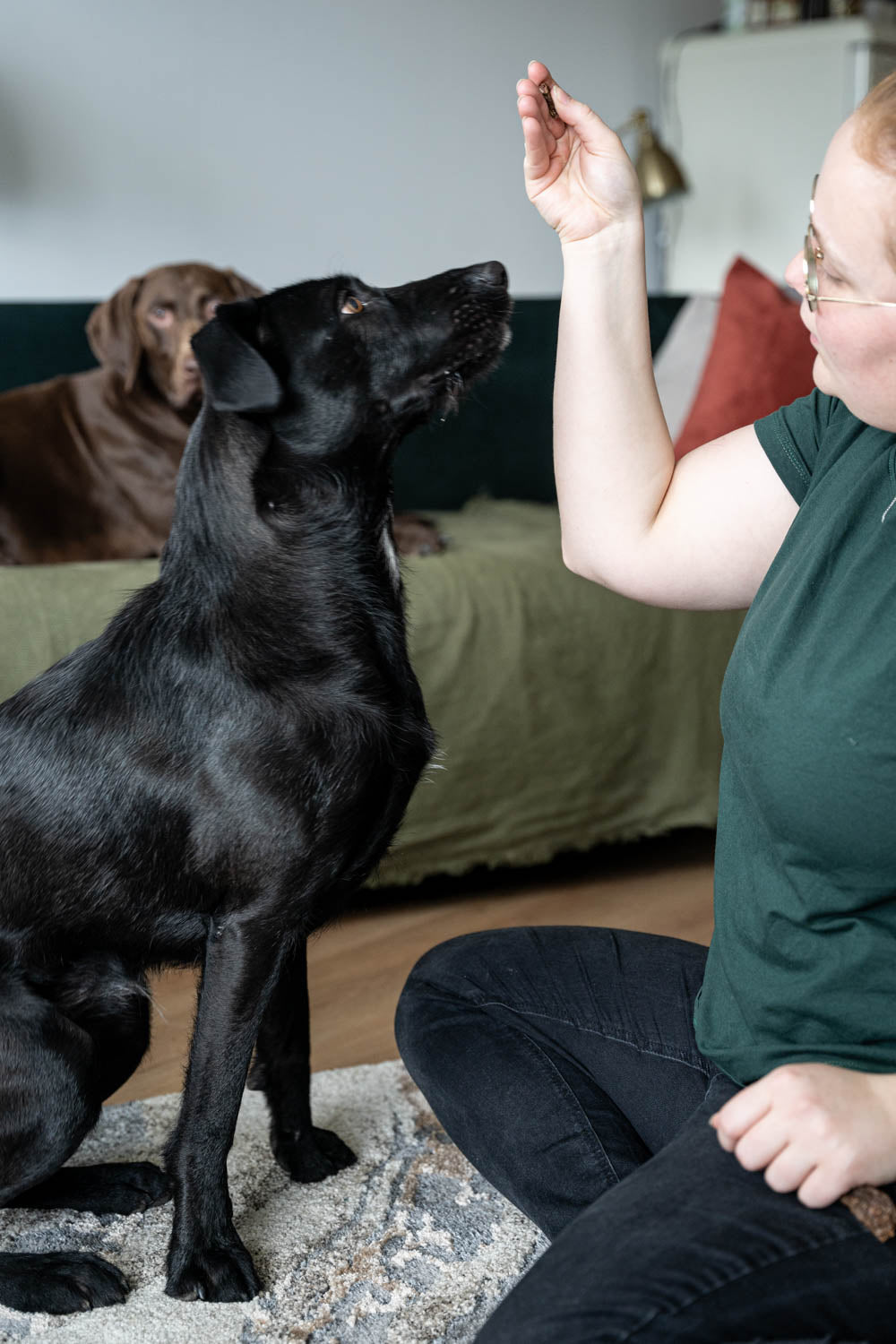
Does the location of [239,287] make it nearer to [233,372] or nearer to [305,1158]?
[233,372]

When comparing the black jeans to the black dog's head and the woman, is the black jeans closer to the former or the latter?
the woman

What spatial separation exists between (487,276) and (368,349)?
0.16 metres

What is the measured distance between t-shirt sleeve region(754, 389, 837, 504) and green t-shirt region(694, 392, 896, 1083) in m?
0.05

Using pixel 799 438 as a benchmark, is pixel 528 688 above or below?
below

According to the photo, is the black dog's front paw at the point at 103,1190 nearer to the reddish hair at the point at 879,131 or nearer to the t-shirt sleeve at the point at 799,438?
the t-shirt sleeve at the point at 799,438

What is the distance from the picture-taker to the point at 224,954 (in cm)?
122

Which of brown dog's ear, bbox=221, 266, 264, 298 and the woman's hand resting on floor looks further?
brown dog's ear, bbox=221, 266, 264, 298

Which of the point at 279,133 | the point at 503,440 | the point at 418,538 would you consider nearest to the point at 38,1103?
the point at 418,538

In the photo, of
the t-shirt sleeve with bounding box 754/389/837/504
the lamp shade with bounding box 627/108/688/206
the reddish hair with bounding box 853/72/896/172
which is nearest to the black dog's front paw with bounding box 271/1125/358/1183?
the t-shirt sleeve with bounding box 754/389/837/504

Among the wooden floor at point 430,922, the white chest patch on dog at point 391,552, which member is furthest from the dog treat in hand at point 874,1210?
the wooden floor at point 430,922

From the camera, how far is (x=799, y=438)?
1109 mm

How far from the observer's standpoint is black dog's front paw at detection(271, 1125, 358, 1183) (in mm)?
1471

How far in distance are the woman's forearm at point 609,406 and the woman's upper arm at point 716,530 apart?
0.05 feet

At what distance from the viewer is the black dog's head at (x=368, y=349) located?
1291 mm
